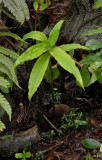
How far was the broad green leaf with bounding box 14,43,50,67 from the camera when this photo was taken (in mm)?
1330

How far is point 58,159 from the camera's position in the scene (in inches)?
69.2

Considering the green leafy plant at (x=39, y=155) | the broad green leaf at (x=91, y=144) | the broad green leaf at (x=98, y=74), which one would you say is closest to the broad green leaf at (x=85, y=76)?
the broad green leaf at (x=98, y=74)

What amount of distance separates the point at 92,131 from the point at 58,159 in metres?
0.51

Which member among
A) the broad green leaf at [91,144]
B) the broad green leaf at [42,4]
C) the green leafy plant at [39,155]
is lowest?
the green leafy plant at [39,155]

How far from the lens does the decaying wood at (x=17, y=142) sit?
6.11ft

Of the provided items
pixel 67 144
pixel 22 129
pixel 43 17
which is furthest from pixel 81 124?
pixel 43 17

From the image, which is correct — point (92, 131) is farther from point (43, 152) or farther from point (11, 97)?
point (11, 97)

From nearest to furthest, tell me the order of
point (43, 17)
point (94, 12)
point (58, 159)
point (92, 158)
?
point (92, 158) < point (58, 159) < point (94, 12) < point (43, 17)

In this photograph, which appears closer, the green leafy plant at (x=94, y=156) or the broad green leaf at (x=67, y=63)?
the broad green leaf at (x=67, y=63)

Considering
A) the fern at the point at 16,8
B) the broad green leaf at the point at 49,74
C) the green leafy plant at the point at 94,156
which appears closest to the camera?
the fern at the point at 16,8

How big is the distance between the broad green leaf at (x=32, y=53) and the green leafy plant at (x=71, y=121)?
978mm

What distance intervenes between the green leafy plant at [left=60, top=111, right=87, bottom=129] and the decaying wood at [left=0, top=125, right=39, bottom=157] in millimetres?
329

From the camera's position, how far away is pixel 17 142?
1.90 metres

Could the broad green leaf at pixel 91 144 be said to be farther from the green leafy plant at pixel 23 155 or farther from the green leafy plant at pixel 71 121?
the green leafy plant at pixel 23 155
